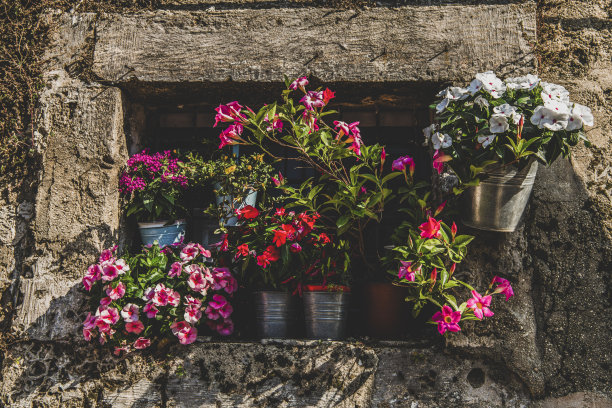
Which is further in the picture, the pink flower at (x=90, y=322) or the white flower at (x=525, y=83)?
the pink flower at (x=90, y=322)

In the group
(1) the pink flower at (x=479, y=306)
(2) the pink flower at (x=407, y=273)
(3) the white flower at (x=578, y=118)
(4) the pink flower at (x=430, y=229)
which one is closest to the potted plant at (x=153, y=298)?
(2) the pink flower at (x=407, y=273)

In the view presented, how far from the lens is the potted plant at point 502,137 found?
2.00 metres

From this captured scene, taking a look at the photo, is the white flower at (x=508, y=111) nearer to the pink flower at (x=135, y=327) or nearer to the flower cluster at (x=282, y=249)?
the flower cluster at (x=282, y=249)

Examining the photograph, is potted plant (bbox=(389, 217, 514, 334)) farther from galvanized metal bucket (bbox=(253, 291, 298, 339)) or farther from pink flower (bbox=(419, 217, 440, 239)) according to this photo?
galvanized metal bucket (bbox=(253, 291, 298, 339))

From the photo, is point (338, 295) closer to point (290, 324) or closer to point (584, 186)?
point (290, 324)

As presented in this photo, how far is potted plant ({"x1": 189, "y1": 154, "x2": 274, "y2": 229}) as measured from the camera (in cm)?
251

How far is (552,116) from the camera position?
77.8 inches

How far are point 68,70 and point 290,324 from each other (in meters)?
1.86

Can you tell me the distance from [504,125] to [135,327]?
6.17 feet

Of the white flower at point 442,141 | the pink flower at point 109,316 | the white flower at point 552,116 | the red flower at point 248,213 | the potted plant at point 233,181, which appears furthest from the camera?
the potted plant at point 233,181

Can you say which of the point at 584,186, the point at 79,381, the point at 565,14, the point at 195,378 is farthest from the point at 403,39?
the point at 79,381

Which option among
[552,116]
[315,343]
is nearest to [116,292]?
[315,343]

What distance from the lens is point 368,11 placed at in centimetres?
262

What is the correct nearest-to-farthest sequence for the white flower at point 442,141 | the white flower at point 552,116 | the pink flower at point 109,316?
the white flower at point 552,116 < the white flower at point 442,141 < the pink flower at point 109,316
